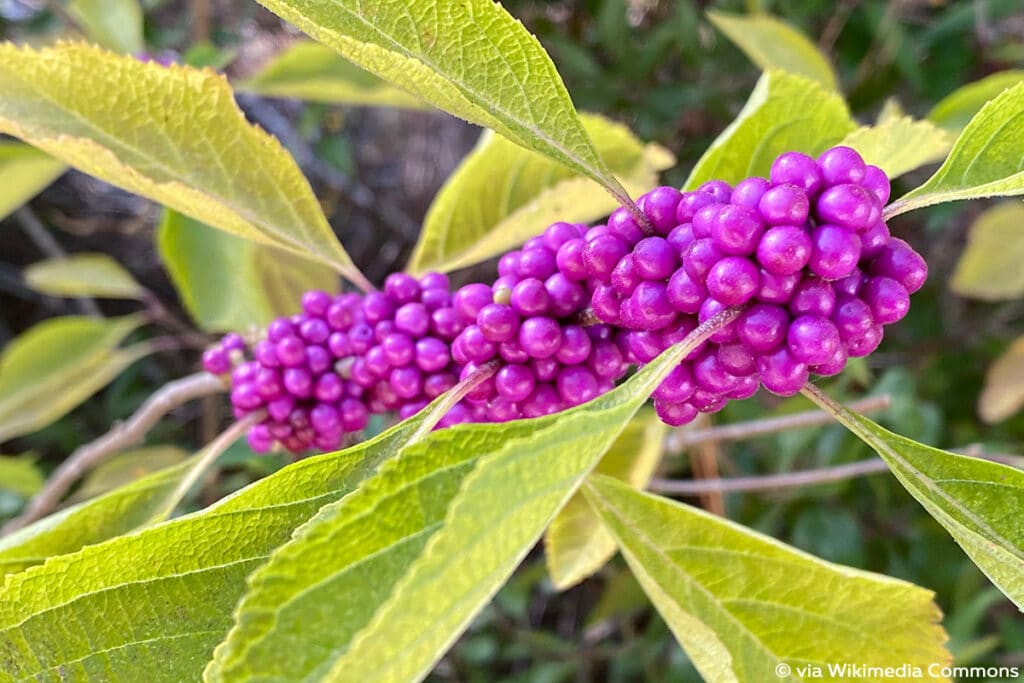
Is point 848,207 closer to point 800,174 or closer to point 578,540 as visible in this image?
point 800,174

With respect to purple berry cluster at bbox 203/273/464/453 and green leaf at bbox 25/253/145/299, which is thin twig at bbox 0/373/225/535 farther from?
green leaf at bbox 25/253/145/299

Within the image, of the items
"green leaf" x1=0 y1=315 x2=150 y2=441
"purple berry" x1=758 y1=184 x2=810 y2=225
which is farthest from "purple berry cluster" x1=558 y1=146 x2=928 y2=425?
"green leaf" x1=0 y1=315 x2=150 y2=441

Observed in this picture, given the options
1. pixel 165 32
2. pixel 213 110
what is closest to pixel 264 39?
pixel 165 32

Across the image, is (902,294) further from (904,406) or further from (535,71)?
(904,406)

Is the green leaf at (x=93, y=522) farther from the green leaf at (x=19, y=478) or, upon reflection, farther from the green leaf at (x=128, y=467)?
the green leaf at (x=19, y=478)

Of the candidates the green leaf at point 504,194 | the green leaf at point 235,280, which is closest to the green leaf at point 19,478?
the green leaf at point 235,280

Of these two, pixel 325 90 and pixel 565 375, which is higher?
pixel 565 375
